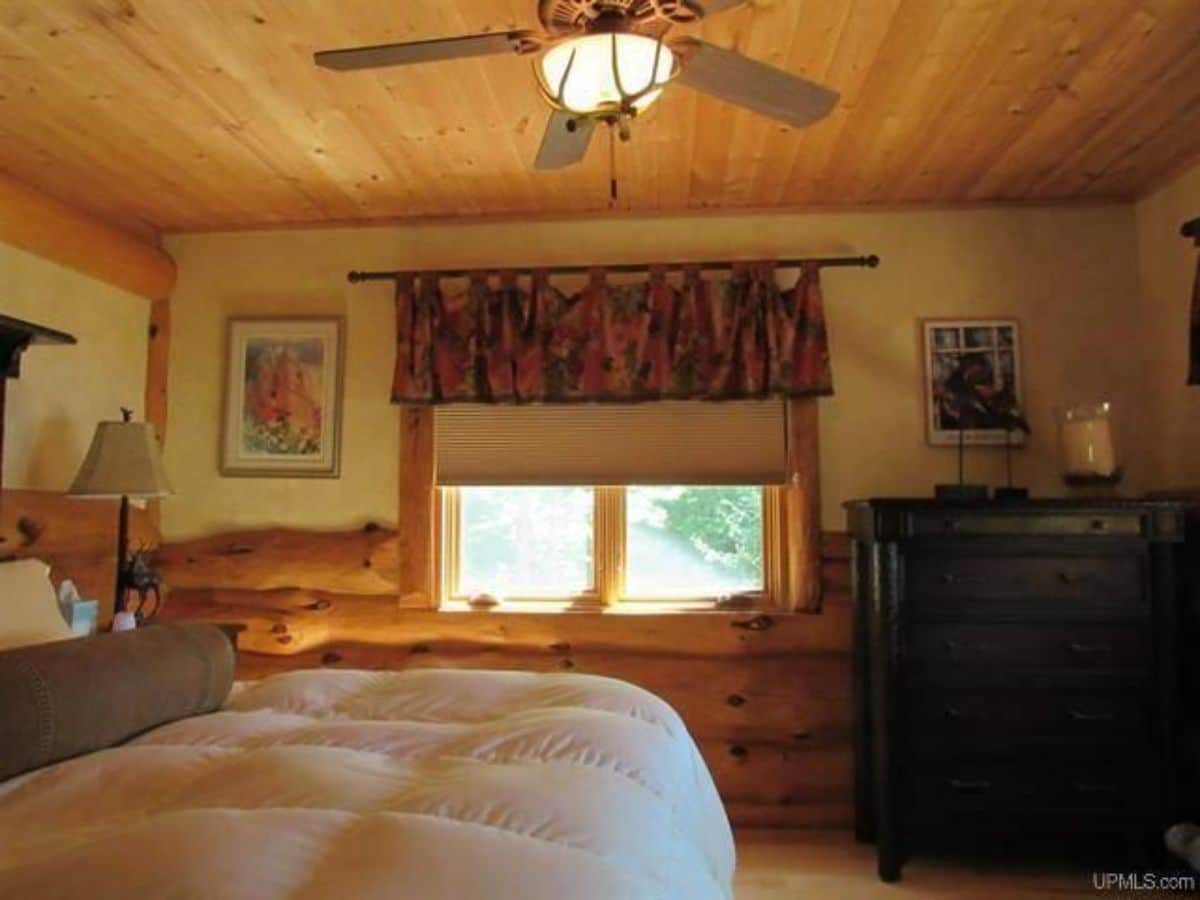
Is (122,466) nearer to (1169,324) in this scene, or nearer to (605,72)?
(605,72)

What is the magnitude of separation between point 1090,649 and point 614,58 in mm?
2380

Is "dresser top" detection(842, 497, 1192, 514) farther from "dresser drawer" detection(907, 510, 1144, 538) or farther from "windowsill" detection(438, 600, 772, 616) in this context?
"windowsill" detection(438, 600, 772, 616)

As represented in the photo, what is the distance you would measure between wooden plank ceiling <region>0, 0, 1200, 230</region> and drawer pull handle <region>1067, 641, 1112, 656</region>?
1668 millimetres

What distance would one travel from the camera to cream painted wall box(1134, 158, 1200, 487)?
9.73ft

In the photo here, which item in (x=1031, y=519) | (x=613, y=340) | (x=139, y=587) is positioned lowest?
(x=139, y=587)

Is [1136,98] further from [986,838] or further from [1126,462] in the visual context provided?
[986,838]

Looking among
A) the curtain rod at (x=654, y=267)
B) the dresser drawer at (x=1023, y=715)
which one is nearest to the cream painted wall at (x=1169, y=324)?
the dresser drawer at (x=1023, y=715)

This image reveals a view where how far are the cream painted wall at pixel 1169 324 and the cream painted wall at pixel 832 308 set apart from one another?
0.06 m

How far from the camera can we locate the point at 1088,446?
118 inches

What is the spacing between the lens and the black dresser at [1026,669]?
8.69ft

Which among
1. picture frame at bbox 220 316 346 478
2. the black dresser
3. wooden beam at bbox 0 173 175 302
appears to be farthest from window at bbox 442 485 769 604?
wooden beam at bbox 0 173 175 302

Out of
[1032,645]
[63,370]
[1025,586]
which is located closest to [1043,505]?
[1025,586]

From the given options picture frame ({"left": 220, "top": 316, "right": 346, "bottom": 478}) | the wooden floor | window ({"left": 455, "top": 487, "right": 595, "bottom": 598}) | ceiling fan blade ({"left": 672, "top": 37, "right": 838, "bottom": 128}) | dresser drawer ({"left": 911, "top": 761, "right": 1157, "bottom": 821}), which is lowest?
the wooden floor

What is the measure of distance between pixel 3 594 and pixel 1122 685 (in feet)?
10.9
